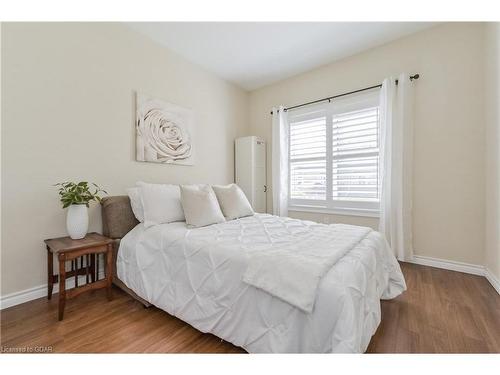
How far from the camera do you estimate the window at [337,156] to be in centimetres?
290

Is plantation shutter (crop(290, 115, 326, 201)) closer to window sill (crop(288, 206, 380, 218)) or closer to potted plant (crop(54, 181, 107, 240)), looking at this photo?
window sill (crop(288, 206, 380, 218))

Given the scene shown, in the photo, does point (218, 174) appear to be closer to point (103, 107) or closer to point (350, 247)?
point (103, 107)

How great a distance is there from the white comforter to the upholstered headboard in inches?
6.7

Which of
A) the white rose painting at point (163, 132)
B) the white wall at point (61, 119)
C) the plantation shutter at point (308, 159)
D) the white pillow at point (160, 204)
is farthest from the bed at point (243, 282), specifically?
the plantation shutter at point (308, 159)

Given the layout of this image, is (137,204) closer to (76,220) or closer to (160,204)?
(160,204)

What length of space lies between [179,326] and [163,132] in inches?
83.9

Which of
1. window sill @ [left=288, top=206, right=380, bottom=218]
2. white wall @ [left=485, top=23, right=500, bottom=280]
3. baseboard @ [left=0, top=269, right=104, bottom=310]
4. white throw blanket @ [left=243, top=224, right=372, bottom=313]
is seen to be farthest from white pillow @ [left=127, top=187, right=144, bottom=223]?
white wall @ [left=485, top=23, right=500, bottom=280]

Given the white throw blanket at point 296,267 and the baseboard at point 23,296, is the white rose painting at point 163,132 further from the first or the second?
the white throw blanket at point 296,267

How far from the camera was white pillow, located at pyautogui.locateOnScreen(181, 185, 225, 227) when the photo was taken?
2027mm

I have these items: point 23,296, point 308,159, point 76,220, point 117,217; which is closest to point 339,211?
point 308,159

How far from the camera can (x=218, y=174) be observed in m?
3.54

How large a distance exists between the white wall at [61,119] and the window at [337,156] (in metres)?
1.95

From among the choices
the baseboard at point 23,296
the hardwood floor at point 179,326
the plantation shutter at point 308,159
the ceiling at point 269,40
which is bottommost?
the hardwood floor at point 179,326
